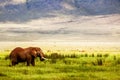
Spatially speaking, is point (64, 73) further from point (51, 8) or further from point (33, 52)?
point (51, 8)

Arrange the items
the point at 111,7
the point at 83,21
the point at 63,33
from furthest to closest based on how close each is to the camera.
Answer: the point at 111,7 → the point at 83,21 → the point at 63,33

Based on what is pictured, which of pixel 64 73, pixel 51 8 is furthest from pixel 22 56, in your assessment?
pixel 51 8

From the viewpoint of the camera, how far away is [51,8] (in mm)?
143500

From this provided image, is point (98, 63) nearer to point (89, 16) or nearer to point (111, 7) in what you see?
point (89, 16)

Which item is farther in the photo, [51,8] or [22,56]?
[51,8]

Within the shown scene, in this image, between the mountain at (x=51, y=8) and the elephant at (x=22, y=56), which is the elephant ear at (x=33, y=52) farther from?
the mountain at (x=51, y=8)

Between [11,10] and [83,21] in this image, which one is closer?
[83,21]

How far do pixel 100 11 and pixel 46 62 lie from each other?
125253 mm

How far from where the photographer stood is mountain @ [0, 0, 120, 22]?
137875 millimetres

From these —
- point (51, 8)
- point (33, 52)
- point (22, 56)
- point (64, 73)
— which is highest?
point (51, 8)

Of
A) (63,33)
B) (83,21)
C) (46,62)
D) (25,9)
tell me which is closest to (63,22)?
(83,21)

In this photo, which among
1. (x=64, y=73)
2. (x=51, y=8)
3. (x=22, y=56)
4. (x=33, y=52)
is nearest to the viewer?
(x=64, y=73)

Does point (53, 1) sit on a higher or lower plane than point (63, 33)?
higher

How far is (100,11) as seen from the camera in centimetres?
14438
